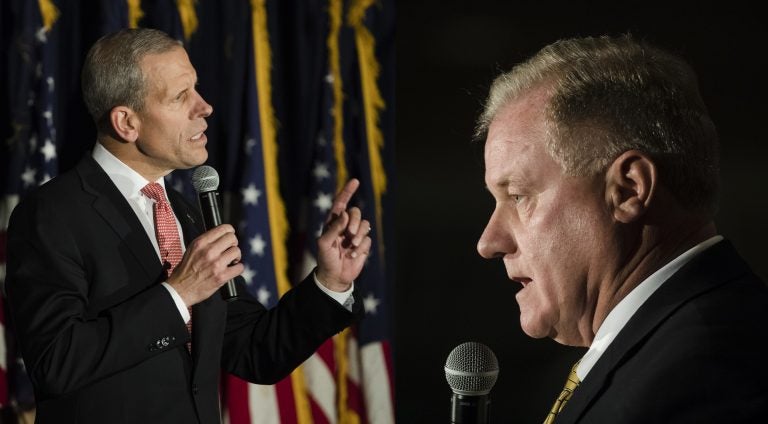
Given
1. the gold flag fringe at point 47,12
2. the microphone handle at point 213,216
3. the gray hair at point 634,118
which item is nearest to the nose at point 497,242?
the gray hair at point 634,118

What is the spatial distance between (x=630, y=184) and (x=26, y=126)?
2499mm

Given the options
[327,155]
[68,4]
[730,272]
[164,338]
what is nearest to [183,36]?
[68,4]

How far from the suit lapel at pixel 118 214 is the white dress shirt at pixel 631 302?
53.9 inches

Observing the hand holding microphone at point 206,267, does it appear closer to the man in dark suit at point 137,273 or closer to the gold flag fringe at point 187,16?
the man in dark suit at point 137,273

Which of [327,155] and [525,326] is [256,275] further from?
[525,326]

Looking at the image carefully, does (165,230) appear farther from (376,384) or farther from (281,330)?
(376,384)

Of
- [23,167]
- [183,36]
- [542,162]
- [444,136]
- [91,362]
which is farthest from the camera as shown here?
[444,136]

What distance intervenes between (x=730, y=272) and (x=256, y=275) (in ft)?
8.38

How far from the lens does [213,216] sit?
215cm

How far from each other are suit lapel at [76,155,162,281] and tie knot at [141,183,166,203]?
0.26ft

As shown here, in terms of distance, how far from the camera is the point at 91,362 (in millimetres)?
1960

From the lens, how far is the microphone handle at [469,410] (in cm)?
123

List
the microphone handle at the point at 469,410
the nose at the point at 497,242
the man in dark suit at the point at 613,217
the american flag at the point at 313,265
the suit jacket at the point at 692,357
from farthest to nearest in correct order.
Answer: the american flag at the point at 313,265, the microphone handle at the point at 469,410, the nose at the point at 497,242, the man in dark suit at the point at 613,217, the suit jacket at the point at 692,357

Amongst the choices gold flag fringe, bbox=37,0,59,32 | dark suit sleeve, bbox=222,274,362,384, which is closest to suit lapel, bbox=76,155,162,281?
dark suit sleeve, bbox=222,274,362,384
